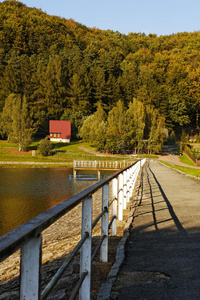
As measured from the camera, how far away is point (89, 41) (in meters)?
160

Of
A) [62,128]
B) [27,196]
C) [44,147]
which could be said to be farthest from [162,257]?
[62,128]

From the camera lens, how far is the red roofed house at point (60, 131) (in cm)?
9150

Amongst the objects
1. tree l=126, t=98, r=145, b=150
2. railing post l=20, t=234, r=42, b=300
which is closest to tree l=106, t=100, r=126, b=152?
tree l=126, t=98, r=145, b=150

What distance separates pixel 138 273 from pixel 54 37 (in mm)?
154940

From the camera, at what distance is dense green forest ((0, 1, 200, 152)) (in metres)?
110

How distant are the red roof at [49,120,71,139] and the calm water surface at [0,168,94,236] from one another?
49.3 meters

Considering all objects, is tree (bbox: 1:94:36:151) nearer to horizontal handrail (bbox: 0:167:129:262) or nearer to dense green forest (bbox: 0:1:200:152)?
dense green forest (bbox: 0:1:200:152)

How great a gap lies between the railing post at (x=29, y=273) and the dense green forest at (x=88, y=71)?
75278mm

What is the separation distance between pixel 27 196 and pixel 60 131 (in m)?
63.5

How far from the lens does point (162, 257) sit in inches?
212

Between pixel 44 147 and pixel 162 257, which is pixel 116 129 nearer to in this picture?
pixel 44 147

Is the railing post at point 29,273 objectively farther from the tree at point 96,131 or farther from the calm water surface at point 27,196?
the tree at point 96,131

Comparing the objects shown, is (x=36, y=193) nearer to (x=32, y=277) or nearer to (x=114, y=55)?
(x=32, y=277)

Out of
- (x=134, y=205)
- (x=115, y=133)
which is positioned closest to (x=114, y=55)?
(x=115, y=133)
